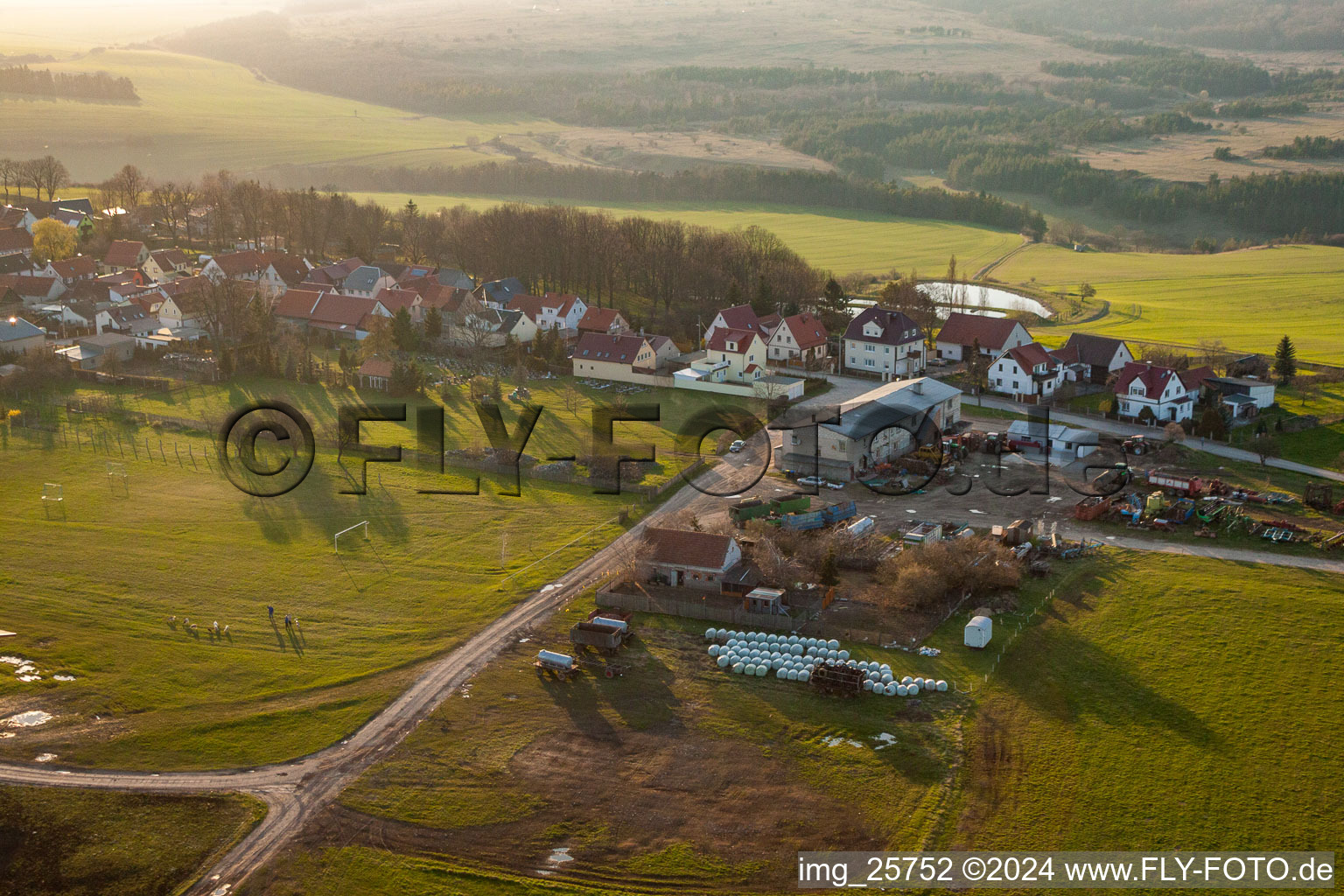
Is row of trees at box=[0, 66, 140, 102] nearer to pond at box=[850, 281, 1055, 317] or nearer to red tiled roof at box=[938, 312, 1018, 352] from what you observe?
pond at box=[850, 281, 1055, 317]

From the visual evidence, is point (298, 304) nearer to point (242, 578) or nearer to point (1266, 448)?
point (242, 578)

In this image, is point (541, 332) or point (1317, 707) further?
point (541, 332)

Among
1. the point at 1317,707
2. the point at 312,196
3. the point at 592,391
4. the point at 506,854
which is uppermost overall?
the point at 312,196

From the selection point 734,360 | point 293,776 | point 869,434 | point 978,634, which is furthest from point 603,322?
point 293,776

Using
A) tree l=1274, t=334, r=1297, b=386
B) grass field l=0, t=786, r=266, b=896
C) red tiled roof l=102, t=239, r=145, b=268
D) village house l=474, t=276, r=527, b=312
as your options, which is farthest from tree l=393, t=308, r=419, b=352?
tree l=1274, t=334, r=1297, b=386

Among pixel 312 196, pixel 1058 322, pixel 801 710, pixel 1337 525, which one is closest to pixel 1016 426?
pixel 1337 525

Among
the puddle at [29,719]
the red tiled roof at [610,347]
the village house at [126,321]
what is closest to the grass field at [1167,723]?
the puddle at [29,719]

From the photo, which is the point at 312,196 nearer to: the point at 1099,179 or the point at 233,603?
the point at 233,603
